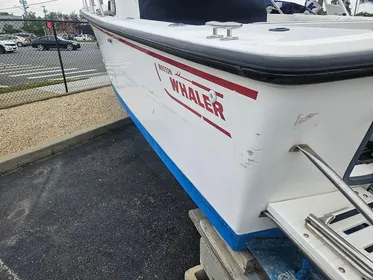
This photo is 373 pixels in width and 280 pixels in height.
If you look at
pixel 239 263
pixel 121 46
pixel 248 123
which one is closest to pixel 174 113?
pixel 248 123

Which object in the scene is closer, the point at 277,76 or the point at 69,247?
the point at 277,76

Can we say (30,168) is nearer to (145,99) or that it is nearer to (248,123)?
(145,99)

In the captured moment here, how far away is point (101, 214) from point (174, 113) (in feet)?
4.09

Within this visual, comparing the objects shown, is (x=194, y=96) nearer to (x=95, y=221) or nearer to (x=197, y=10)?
(x=197, y=10)

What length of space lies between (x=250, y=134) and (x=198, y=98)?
0.40m

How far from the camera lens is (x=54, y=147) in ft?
11.7

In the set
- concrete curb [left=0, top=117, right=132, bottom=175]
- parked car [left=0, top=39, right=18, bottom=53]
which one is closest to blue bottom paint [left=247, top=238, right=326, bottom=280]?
concrete curb [left=0, top=117, right=132, bottom=175]

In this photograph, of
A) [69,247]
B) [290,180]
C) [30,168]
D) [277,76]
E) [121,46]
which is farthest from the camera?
[30,168]

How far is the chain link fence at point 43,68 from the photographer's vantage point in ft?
19.7

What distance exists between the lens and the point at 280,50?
997mm

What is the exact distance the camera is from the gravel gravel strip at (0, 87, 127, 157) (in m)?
3.72

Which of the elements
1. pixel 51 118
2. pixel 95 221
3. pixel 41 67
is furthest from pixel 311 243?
pixel 41 67

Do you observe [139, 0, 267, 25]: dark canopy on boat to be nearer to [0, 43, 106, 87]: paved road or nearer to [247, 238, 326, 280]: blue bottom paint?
[247, 238, 326, 280]: blue bottom paint

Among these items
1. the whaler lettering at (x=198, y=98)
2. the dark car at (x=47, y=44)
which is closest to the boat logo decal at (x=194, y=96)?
the whaler lettering at (x=198, y=98)
